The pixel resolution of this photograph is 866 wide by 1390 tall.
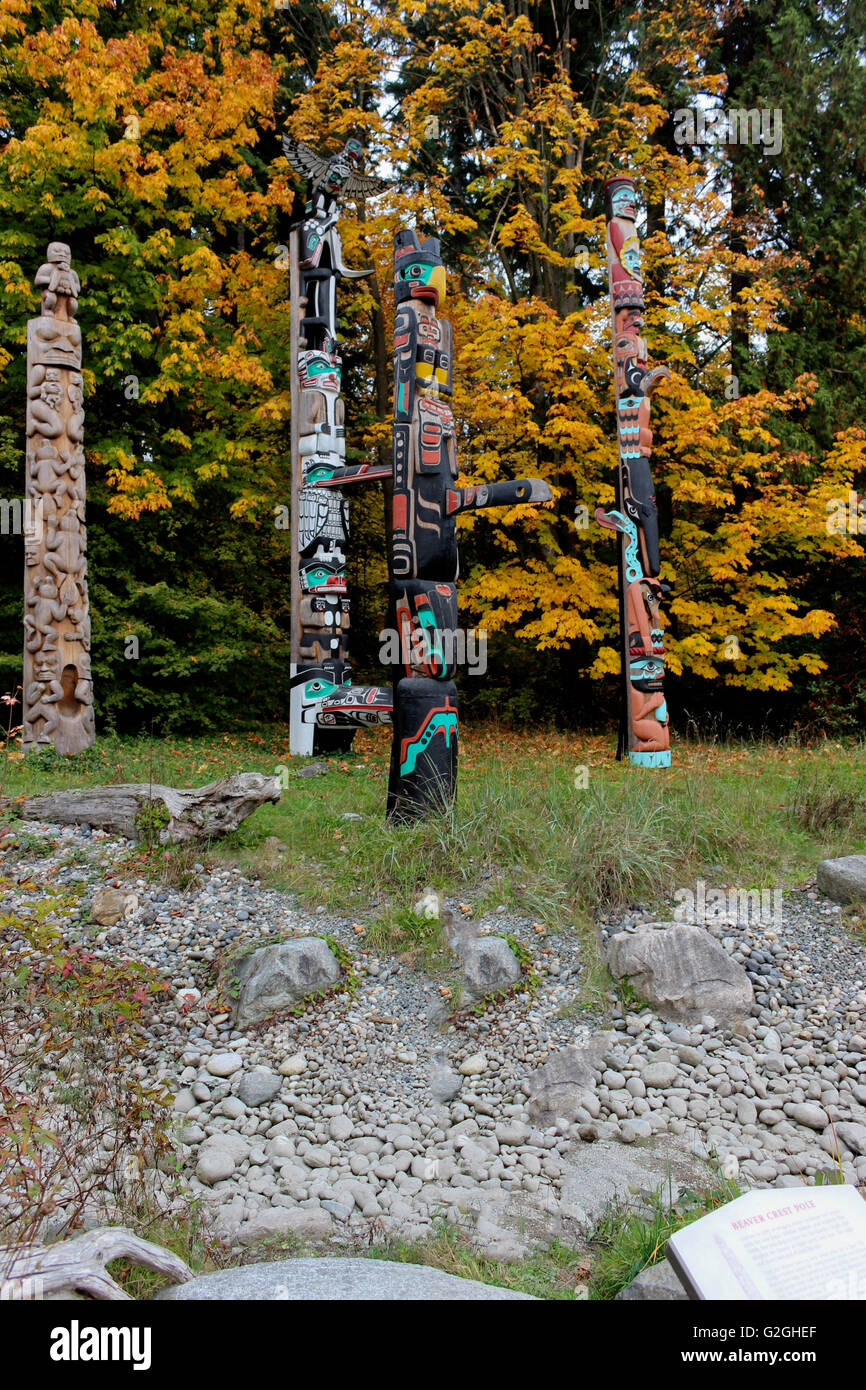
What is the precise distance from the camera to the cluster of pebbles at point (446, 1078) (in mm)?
3047

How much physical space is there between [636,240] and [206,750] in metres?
7.74

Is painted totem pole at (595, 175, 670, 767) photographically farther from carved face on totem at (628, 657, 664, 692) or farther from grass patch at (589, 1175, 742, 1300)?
grass patch at (589, 1175, 742, 1300)

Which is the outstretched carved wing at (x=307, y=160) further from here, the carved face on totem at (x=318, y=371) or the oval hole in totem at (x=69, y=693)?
the oval hole in totem at (x=69, y=693)

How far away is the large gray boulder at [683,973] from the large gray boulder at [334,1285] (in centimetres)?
231

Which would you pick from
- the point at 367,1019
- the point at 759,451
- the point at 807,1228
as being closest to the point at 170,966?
the point at 367,1019

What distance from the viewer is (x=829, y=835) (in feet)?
19.6

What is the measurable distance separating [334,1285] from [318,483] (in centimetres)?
861

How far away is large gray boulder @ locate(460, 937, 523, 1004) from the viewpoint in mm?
4242

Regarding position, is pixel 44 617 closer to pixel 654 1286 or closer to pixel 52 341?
pixel 52 341

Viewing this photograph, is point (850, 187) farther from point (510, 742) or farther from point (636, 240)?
point (510, 742)

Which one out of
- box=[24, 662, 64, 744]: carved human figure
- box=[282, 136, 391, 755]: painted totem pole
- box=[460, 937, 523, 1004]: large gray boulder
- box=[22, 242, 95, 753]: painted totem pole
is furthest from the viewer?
box=[282, 136, 391, 755]: painted totem pole

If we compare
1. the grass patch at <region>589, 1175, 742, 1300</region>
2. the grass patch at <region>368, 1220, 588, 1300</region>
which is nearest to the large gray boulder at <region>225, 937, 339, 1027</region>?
the grass patch at <region>368, 1220, 588, 1300</region>

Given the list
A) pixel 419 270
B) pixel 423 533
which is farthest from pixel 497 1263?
pixel 419 270

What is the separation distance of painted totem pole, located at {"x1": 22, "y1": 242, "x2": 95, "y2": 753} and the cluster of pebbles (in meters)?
3.82
